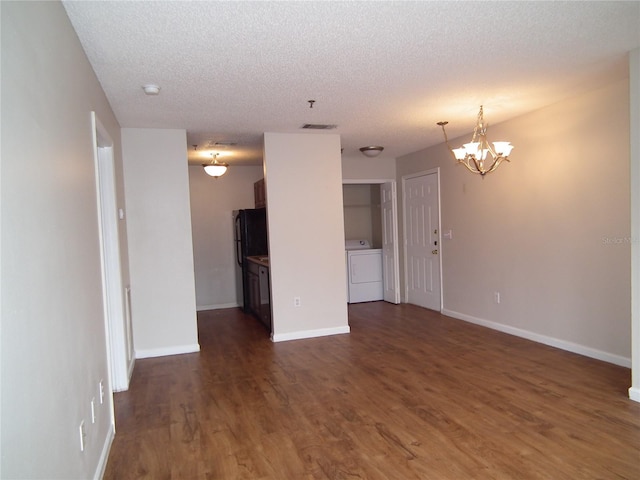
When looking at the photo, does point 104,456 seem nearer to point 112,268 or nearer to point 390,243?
point 112,268

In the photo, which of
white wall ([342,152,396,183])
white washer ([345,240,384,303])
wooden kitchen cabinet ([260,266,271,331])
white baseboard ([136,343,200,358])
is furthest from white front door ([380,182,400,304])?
white baseboard ([136,343,200,358])

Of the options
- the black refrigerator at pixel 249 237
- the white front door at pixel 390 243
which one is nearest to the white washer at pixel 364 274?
the white front door at pixel 390 243

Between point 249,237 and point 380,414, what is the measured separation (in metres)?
4.24

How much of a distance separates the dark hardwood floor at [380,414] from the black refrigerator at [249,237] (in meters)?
2.18

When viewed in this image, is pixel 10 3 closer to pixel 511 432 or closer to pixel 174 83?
pixel 174 83

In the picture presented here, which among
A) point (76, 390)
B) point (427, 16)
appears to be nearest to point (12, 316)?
point (76, 390)

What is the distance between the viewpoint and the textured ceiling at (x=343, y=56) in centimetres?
224

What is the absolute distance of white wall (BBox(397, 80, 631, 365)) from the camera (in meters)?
3.65

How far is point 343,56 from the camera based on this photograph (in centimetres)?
278

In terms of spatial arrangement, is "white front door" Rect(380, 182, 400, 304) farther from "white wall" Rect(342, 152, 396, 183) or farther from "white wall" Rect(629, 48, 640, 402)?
"white wall" Rect(629, 48, 640, 402)

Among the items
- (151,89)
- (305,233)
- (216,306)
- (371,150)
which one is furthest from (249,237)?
(151,89)

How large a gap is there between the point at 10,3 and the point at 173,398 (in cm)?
287

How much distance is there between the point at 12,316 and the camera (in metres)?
1.20

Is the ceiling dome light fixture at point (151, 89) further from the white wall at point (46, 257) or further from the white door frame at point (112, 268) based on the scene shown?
the white wall at point (46, 257)
